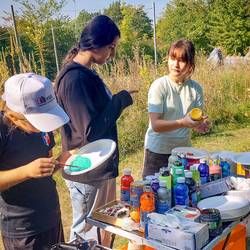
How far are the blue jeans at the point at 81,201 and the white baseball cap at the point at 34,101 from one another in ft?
2.15

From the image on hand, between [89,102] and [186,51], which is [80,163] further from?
[186,51]

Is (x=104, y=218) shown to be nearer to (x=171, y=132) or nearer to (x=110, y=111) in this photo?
(x=110, y=111)

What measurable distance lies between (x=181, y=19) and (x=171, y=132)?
2129 cm

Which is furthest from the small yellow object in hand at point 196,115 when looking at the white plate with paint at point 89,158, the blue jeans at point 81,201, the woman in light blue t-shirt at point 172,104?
the blue jeans at point 81,201

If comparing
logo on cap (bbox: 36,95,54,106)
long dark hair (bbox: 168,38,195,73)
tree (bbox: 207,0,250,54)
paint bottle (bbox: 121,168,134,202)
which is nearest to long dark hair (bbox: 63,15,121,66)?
long dark hair (bbox: 168,38,195,73)

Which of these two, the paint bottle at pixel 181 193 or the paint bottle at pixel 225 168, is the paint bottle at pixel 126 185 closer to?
the paint bottle at pixel 181 193

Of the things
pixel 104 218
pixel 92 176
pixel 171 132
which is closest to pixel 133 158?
pixel 171 132

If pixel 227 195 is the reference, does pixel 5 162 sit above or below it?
above

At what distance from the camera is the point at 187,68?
7.88 ft

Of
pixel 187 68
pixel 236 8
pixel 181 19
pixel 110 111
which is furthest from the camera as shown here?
pixel 181 19

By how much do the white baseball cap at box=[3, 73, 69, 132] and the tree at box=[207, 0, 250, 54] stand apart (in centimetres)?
1420

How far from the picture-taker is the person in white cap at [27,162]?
1466mm

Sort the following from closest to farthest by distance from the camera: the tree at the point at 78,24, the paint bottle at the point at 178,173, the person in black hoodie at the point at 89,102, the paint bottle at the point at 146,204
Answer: the paint bottle at the point at 146,204
the paint bottle at the point at 178,173
the person in black hoodie at the point at 89,102
the tree at the point at 78,24

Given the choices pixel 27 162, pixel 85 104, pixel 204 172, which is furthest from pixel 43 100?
pixel 204 172
